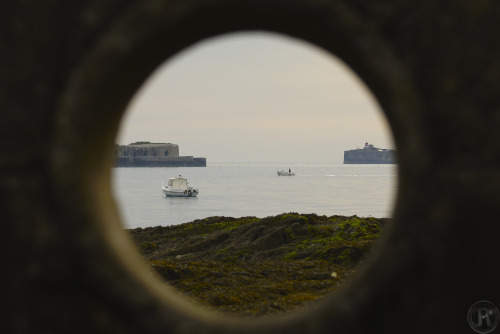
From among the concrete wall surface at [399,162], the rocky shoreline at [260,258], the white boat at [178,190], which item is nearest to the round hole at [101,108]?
the concrete wall surface at [399,162]

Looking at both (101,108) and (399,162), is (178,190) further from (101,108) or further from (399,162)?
(399,162)

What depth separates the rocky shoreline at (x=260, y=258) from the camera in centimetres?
731

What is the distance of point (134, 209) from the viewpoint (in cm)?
3734

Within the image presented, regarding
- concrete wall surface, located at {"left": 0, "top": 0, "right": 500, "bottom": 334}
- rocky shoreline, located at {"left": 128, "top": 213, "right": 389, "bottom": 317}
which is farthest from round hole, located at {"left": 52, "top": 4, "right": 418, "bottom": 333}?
rocky shoreline, located at {"left": 128, "top": 213, "right": 389, "bottom": 317}

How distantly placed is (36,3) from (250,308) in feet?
16.0

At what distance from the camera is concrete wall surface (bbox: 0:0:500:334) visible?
2426 mm

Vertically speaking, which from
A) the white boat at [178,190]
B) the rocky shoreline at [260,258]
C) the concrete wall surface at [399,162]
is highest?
the concrete wall surface at [399,162]

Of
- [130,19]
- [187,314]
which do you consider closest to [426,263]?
[187,314]

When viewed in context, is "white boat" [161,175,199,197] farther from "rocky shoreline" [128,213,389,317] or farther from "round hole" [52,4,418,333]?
"round hole" [52,4,418,333]

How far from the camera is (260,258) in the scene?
38.6ft

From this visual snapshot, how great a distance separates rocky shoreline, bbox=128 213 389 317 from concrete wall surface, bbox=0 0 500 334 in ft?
12.5

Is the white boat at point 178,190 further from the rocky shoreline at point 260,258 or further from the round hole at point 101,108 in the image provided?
the round hole at point 101,108

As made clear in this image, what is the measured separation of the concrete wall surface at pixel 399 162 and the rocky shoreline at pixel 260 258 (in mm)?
3825

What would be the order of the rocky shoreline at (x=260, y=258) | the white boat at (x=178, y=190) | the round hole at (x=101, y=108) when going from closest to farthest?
the round hole at (x=101, y=108) < the rocky shoreline at (x=260, y=258) < the white boat at (x=178, y=190)
